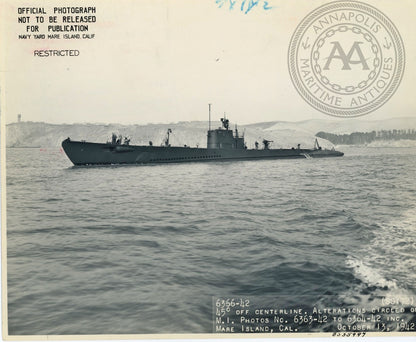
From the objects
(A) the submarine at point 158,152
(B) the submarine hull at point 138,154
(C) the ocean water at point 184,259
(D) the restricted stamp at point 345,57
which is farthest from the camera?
(A) the submarine at point 158,152

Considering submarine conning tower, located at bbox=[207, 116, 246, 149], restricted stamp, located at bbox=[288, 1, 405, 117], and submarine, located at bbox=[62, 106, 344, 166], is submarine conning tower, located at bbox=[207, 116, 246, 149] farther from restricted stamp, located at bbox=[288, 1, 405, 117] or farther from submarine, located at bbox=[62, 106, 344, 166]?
restricted stamp, located at bbox=[288, 1, 405, 117]

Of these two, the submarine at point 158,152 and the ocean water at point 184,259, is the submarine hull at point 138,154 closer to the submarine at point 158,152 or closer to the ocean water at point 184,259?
the submarine at point 158,152

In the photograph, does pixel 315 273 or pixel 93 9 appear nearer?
pixel 315 273

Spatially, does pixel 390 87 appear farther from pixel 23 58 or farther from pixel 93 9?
pixel 23 58

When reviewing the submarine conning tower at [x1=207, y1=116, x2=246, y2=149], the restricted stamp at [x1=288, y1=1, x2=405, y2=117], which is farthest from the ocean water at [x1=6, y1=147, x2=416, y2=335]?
the submarine conning tower at [x1=207, y1=116, x2=246, y2=149]

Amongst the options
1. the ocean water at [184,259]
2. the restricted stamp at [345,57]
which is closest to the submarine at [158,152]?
the ocean water at [184,259]

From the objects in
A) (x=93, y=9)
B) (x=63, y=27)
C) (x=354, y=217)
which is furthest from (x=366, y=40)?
(x=63, y=27)

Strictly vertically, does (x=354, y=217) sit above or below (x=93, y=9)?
below
